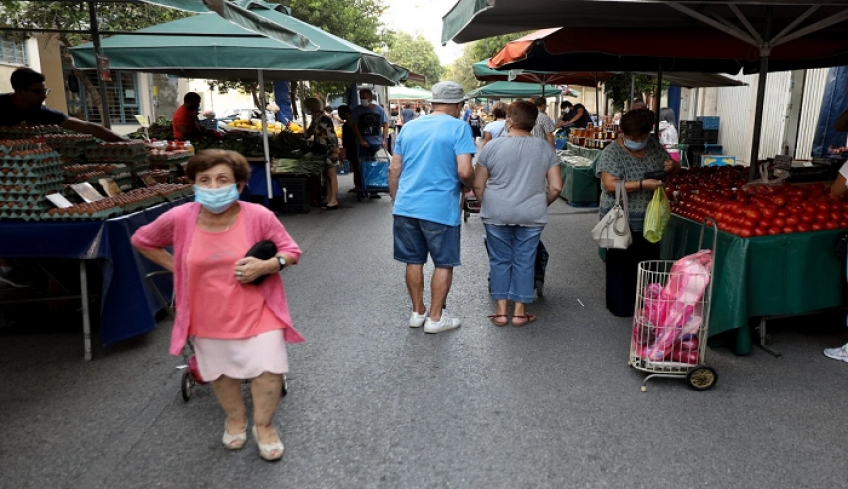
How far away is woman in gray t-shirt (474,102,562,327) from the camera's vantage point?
16.7 ft

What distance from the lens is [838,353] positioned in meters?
4.58

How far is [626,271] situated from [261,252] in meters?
3.43

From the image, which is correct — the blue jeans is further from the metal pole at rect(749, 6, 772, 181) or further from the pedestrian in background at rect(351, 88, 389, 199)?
the pedestrian in background at rect(351, 88, 389, 199)

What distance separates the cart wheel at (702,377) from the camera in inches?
159

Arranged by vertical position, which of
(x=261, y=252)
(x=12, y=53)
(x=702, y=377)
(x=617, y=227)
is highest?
(x=12, y=53)

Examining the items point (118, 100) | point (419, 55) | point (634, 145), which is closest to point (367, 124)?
point (634, 145)

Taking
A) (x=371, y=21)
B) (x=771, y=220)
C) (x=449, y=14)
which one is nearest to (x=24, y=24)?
(x=371, y=21)

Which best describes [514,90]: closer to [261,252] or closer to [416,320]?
[416,320]

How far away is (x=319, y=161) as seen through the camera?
11.4m

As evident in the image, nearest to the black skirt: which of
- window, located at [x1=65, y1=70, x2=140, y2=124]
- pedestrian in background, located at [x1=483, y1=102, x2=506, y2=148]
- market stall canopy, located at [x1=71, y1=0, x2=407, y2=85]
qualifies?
pedestrian in background, located at [x1=483, y1=102, x2=506, y2=148]

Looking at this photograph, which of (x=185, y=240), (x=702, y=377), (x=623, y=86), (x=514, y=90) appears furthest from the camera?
(x=514, y=90)

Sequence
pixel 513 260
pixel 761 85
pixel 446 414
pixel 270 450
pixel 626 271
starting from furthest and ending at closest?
pixel 761 85
pixel 626 271
pixel 513 260
pixel 446 414
pixel 270 450

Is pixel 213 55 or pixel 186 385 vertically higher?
pixel 213 55

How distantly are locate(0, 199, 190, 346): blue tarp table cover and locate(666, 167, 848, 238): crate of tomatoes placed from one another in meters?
4.19
